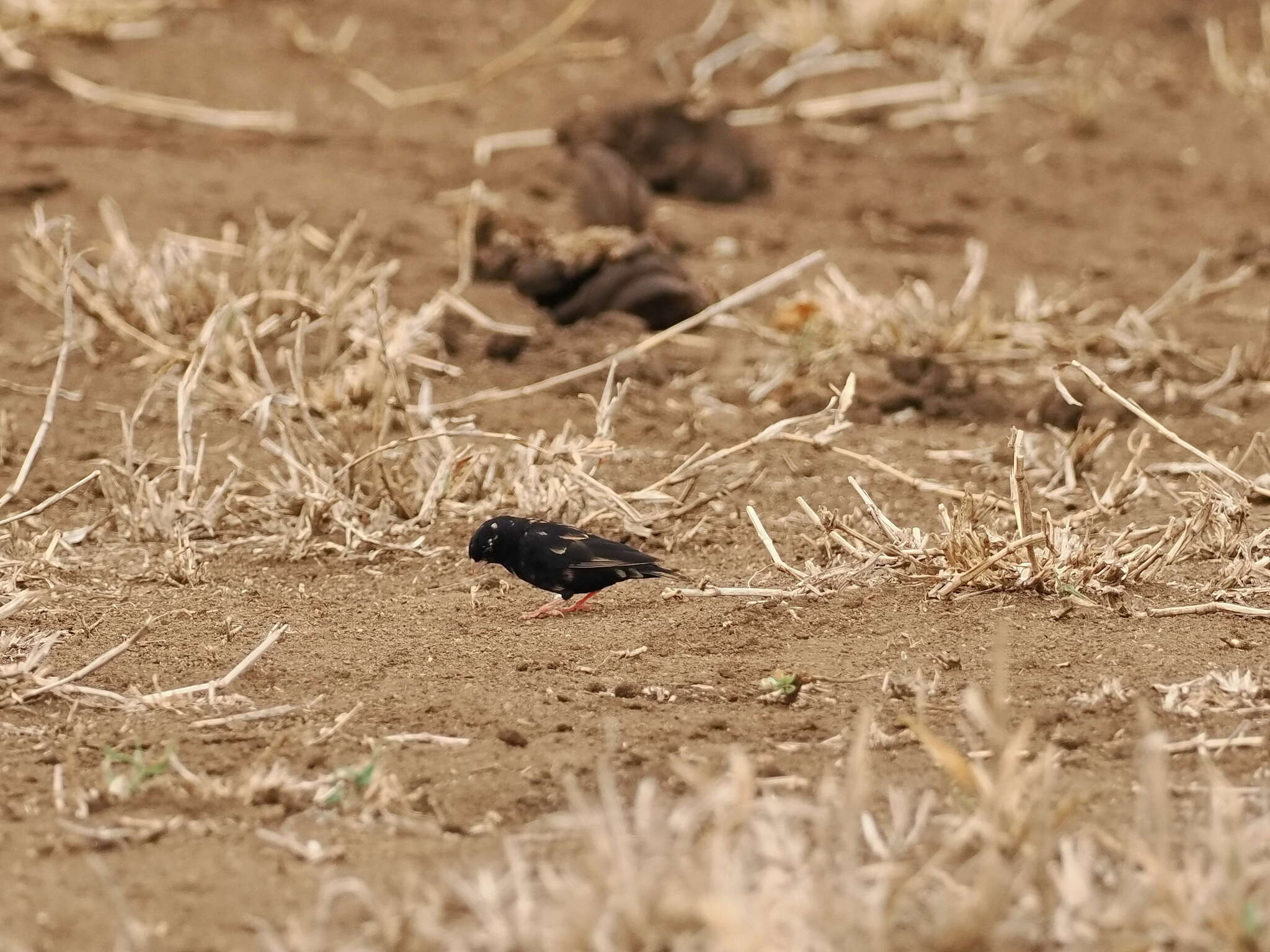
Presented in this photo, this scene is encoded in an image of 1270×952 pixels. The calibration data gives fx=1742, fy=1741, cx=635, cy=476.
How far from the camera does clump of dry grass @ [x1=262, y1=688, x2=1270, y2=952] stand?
2094 millimetres

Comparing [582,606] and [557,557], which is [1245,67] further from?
[557,557]

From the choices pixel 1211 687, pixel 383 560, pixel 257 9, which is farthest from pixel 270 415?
pixel 257 9

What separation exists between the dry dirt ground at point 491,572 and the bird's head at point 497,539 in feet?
0.51

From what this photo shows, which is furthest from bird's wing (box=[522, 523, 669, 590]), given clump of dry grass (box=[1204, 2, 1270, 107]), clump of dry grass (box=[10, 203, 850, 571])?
clump of dry grass (box=[1204, 2, 1270, 107])

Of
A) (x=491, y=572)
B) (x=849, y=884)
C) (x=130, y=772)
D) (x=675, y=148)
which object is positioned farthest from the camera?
(x=675, y=148)

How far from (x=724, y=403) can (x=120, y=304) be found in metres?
1.88

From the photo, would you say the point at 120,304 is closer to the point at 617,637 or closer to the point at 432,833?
the point at 617,637

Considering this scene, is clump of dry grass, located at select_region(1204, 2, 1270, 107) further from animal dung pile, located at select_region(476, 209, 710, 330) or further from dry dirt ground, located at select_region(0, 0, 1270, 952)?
animal dung pile, located at select_region(476, 209, 710, 330)

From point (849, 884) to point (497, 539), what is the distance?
63.9 inches

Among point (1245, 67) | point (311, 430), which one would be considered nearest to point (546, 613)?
point (311, 430)

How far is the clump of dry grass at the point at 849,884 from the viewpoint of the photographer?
2094mm

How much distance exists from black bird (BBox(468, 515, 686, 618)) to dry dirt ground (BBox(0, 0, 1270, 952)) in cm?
10

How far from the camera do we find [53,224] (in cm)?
524

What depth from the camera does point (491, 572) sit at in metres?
4.02
